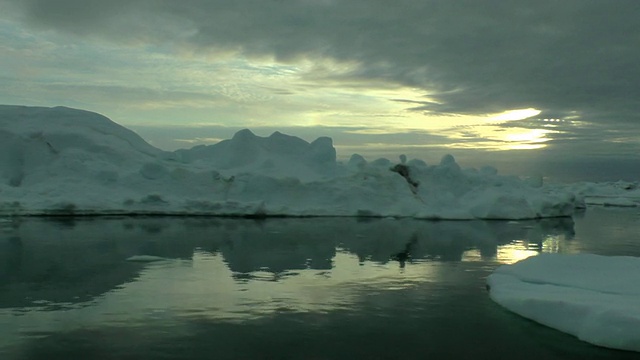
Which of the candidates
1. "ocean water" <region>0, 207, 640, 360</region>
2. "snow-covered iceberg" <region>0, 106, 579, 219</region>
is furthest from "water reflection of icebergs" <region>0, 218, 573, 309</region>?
"snow-covered iceberg" <region>0, 106, 579, 219</region>

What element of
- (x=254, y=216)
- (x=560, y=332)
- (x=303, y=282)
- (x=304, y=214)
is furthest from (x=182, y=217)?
(x=560, y=332)

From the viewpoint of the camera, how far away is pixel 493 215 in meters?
27.4

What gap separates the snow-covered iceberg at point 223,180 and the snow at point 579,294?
16.4m

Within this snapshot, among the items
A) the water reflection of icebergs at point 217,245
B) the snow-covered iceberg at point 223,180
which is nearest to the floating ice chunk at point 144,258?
the water reflection of icebergs at point 217,245

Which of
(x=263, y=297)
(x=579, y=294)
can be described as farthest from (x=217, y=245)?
(x=579, y=294)

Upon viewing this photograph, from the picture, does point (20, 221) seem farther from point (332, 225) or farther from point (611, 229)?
point (611, 229)

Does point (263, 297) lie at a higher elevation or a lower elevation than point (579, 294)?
lower

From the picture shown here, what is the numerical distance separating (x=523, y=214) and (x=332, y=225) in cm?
1081

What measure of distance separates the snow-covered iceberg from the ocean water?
6645mm

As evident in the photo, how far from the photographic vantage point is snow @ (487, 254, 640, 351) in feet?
22.1

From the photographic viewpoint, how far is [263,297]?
9.23 metres

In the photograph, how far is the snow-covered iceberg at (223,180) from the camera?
25.2 meters

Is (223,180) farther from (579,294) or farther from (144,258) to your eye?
(579,294)

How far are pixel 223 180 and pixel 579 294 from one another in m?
21.1
